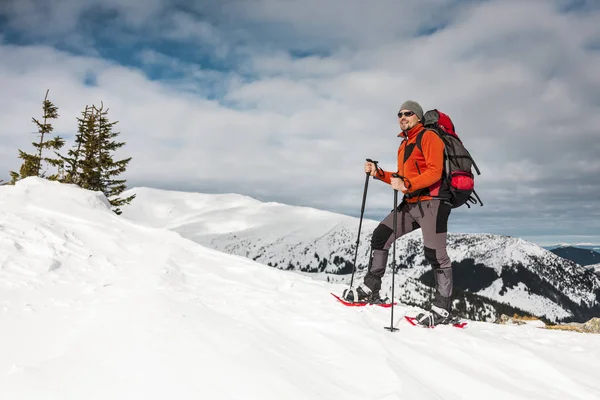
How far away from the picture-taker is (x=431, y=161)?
6035 mm

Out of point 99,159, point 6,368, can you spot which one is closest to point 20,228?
point 6,368

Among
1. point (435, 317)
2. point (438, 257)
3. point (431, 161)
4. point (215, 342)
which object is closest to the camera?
point (215, 342)

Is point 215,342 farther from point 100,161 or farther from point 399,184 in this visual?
point 100,161

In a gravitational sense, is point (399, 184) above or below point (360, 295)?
above

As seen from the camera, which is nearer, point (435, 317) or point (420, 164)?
point (435, 317)

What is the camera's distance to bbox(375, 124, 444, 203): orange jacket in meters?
6.04

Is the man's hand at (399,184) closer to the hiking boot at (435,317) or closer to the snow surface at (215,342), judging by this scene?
the hiking boot at (435,317)

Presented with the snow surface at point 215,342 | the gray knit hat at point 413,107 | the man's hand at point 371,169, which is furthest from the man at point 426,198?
the snow surface at point 215,342

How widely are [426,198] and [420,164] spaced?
605 mm

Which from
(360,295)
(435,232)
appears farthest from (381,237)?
(360,295)

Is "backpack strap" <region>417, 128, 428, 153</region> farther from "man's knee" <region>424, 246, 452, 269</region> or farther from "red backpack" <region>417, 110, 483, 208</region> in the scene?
"man's knee" <region>424, 246, 452, 269</region>

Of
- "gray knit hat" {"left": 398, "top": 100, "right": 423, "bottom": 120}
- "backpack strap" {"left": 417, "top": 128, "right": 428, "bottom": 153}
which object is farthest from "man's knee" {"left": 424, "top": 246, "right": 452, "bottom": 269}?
"gray knit hat" {"left": 398, "top": 100, "right": 423, "bottom": 120}

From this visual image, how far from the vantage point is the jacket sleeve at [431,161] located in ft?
19.7

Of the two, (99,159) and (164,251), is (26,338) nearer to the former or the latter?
(164,251)
